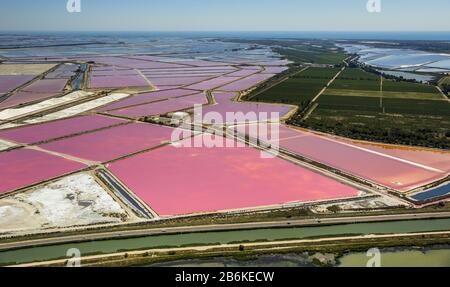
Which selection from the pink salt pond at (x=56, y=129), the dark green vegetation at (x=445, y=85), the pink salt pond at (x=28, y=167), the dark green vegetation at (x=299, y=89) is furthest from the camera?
the dark green vegetation at (x=445, y=85)

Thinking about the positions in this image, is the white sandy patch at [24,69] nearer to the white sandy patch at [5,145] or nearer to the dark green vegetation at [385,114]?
the white sandy patch at [5,145]

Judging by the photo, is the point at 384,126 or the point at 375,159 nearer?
the point at 375,159

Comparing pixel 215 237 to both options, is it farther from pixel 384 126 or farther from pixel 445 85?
pixel 445 85

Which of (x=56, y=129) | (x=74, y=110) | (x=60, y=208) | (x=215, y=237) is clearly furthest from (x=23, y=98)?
(x=215, y=237)

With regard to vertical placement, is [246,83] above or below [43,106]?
above

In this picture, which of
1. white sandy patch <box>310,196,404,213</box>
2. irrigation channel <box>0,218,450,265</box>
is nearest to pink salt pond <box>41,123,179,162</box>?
irrigation channel <box>0,218,450,265</box>

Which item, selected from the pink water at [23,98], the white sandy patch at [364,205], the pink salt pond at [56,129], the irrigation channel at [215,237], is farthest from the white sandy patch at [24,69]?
the white sandy patch at [364,205]

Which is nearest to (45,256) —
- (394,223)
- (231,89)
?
(394,223)
